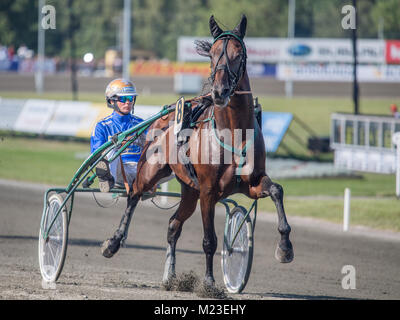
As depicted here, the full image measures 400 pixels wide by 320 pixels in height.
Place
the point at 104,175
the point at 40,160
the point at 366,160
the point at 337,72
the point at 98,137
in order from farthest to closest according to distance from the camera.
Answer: the point at 337,72
the point at 40,160
the point at 366,160
the point at 98,137
the point at 104,175

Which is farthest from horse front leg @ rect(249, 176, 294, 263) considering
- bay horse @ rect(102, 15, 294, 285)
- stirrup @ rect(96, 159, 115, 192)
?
stirrup @ rect(96, 159, 115, 192)

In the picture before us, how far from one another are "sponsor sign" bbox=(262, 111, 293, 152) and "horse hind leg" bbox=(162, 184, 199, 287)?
12202mm

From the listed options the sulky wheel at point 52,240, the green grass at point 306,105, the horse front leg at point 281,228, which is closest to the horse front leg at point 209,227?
the horse front leg at point 281,228

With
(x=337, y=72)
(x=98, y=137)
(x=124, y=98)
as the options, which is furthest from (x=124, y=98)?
(x=337, y=72)


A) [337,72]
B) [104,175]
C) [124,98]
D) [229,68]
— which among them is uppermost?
[337,72]

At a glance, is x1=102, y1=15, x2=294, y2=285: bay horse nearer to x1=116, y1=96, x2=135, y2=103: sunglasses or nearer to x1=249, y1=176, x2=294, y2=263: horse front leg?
x1=249, y1=176, x2=294, y2=263: horse front leg

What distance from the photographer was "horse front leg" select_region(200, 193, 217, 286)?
20.6ft

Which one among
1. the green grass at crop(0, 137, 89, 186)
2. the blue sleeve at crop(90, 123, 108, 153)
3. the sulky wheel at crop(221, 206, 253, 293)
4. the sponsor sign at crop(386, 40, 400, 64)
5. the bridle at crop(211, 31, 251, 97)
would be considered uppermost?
the sponsor sign at crop(386, 40, 400, 64)

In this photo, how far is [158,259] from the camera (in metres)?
9.49

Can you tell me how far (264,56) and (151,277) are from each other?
1563 inches

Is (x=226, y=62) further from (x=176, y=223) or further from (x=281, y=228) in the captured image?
(x=176, y=223)

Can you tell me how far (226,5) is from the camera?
61688 mm

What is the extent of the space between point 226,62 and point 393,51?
133 ft
